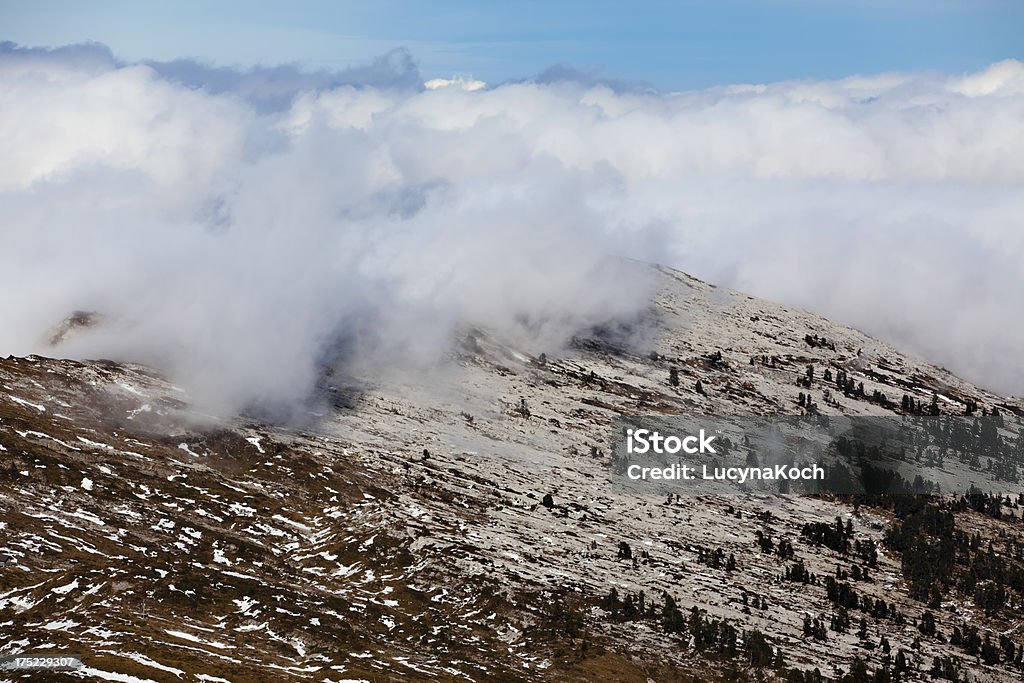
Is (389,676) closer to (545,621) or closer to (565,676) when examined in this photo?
(565,676)

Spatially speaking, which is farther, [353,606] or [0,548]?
[353,606]

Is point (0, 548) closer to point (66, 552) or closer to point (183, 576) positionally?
point (66, 552)

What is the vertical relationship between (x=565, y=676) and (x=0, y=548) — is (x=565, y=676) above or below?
below

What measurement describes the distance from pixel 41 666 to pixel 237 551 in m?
66.0

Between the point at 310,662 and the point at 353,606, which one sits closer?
the point at 310,662

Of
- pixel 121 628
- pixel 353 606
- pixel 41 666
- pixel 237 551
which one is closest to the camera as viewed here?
pixel 41 666

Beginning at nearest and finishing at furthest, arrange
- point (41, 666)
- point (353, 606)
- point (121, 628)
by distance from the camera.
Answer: point (41, 666) < point (121, 628) < point (353, 606)

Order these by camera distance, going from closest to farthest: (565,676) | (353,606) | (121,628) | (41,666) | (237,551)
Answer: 1. (41,666)
2. (121,628)
3. (565,676)
4. (353,606)
5. (237,551)

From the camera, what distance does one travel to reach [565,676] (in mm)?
167500

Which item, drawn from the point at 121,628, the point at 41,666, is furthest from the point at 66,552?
the point at 41,666

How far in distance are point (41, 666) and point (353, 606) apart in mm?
60998

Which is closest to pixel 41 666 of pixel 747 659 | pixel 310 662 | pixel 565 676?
pixel 310 662

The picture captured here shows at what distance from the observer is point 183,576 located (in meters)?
176

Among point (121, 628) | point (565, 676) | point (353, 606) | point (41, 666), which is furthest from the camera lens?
point (353, 606)
